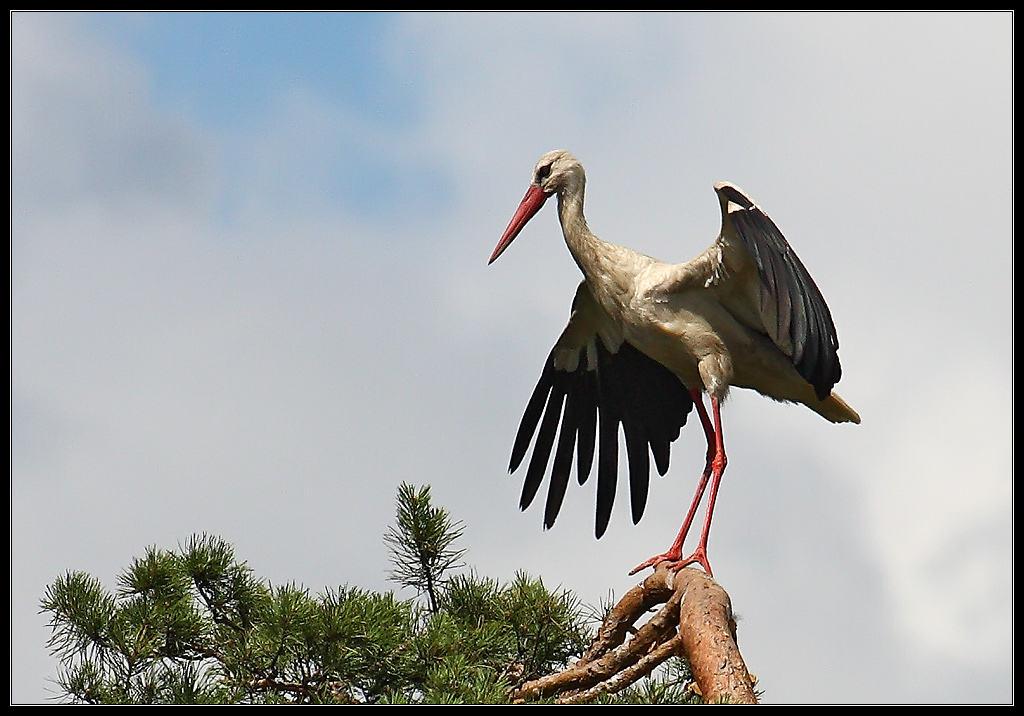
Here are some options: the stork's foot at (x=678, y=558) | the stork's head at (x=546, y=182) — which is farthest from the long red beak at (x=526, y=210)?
the stork's foot at (x=678, y=558)

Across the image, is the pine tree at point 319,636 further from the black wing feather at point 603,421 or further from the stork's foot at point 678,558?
the black wing feather at point 603,421

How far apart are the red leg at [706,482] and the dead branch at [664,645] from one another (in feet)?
2.42

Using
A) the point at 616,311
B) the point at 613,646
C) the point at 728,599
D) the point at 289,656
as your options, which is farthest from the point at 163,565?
the point at 616,311

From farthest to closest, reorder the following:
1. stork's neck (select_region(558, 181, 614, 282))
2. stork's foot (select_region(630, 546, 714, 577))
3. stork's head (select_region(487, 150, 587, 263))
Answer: stork's head (select_region(487, 150, 587, 263)), stork's neck (select_region(558, 181, 614, 282)), stork's foot (select_region(630, 546, 714, 577))

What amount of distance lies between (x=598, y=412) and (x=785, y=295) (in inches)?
60.4

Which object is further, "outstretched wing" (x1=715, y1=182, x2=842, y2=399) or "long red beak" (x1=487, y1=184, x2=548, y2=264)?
"long red beak" (x1=487, y1=184, x2=548, y2=264)

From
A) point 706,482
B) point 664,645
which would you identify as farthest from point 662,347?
point 664,645

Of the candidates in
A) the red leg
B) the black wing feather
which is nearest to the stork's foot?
the red leg

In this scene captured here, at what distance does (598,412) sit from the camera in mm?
5633

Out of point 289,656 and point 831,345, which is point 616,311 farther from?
point 289,656

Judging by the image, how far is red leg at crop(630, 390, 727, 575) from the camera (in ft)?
14.1

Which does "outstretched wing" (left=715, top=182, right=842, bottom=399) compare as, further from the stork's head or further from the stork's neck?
the stork's head

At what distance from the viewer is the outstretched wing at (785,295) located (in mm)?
4234

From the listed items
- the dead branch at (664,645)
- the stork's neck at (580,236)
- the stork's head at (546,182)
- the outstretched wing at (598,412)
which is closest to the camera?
the dead branch at (664,645)
